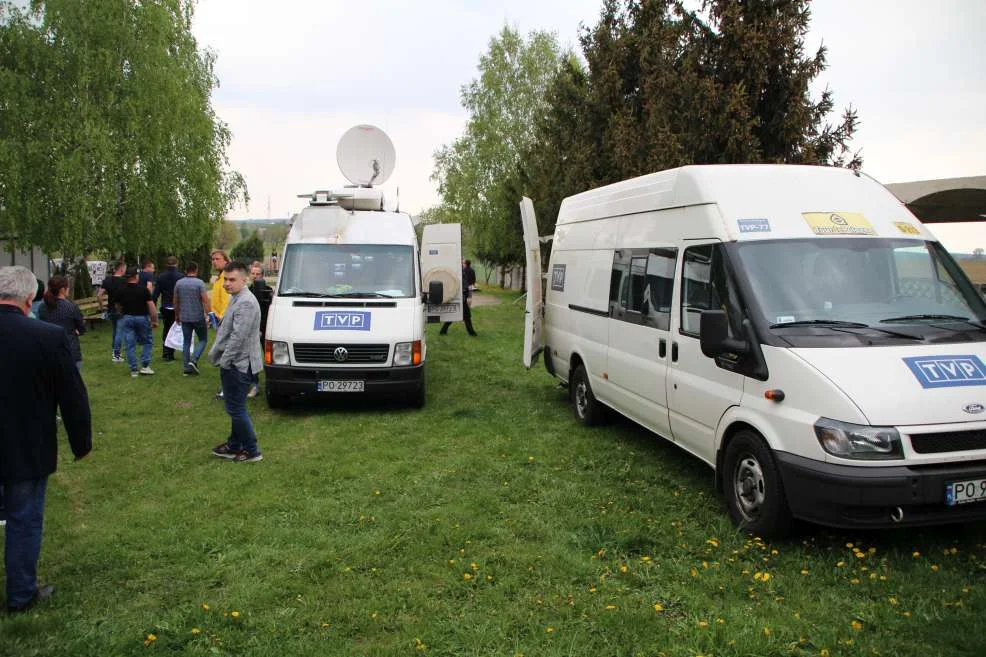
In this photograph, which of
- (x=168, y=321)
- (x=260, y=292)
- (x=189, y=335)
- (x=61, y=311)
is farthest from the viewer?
(x=168, y=321)

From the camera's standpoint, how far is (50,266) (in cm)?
2834

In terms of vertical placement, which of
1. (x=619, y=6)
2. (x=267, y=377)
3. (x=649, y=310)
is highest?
(x=619, y=6)

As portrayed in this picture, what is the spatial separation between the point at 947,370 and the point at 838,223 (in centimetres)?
144

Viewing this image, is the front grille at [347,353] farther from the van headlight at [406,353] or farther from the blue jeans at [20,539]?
the blue jeans at [20,539]

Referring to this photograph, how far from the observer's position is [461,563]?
15.4 feet

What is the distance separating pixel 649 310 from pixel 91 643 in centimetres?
494

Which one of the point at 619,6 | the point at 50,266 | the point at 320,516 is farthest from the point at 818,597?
the point at 50,266

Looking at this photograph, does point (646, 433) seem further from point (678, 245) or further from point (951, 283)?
point (951, 283)

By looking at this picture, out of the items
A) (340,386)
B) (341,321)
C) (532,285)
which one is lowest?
(340,386)

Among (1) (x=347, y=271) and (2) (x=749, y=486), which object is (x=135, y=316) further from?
(2) (x=749, y=486)

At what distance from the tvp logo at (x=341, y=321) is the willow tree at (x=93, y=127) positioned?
1401 cm

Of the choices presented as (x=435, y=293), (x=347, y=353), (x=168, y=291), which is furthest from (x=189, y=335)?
(x=435, y=293)

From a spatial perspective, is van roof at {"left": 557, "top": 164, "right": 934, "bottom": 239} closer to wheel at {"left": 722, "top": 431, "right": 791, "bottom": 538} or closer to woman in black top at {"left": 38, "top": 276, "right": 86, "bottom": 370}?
wheel at {"left": 722, "top": 431, "right": 791, "bottom": 538}

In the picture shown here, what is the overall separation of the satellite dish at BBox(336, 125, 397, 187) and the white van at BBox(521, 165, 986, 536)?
552 centimetres
